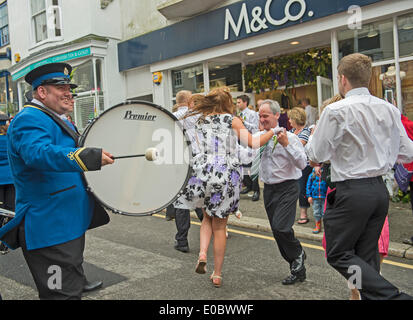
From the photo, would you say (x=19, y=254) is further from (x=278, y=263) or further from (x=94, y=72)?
(x=94, y=72)

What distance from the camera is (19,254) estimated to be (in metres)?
5.45

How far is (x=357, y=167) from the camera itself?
2846mm

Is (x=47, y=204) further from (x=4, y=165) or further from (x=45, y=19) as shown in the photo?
(x=45, y=19)

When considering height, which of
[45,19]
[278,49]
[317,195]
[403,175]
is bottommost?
[317,195]

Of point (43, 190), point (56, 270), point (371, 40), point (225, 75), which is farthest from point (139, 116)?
point (225, 75)

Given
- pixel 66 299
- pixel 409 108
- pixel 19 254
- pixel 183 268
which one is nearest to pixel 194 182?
pixel 183 268

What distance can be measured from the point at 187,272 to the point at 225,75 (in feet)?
→ 27.2

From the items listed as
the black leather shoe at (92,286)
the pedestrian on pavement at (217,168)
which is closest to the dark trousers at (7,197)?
the black leather shoe at (92,286)

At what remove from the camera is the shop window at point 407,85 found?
802 cm

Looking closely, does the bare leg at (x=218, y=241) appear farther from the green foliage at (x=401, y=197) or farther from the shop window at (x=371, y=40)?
the shop window at (x=371, y=40)

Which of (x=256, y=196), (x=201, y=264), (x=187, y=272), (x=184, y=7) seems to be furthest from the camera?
(x=184, y=7)

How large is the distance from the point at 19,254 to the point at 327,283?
386cm
